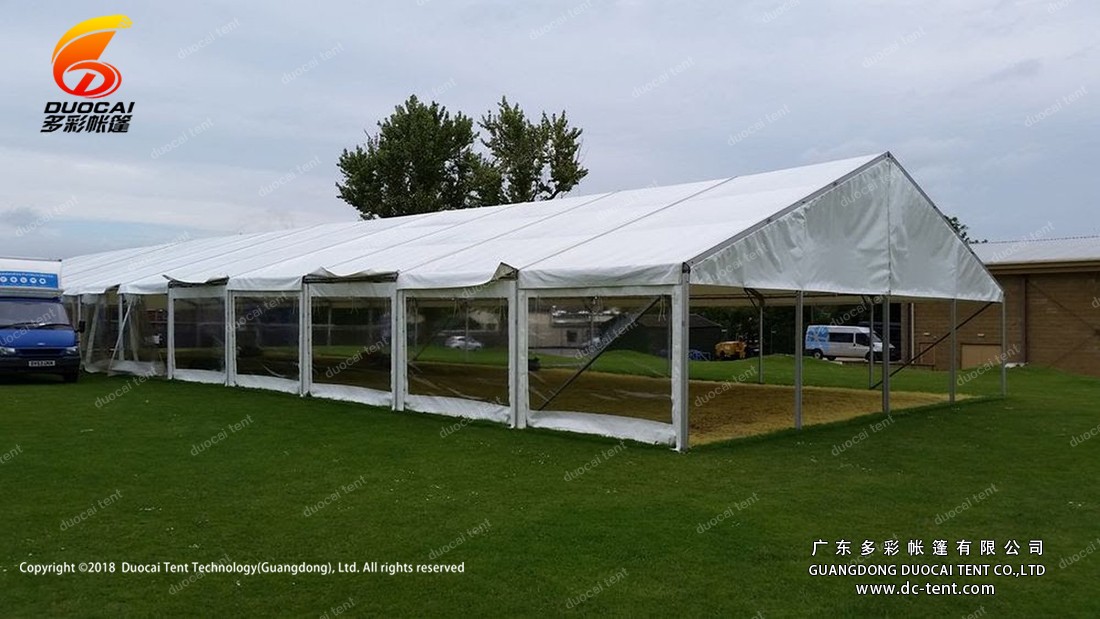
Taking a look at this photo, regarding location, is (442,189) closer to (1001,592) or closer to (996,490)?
(996,490)

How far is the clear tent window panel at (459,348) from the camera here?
11570 millimetres

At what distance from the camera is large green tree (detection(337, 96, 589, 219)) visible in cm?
3744

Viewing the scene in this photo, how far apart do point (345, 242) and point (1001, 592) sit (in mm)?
14837

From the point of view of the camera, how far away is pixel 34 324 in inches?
660

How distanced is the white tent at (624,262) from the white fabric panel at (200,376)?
38 mm

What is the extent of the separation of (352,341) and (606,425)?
17.3 feet
